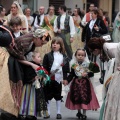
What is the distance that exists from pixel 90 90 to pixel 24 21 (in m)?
3.26

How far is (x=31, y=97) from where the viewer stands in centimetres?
729

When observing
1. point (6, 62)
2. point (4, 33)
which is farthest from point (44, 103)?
point (4, 33)

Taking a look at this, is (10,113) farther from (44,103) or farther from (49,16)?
(49,16)

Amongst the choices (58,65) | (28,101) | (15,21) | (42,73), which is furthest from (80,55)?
(28,101)

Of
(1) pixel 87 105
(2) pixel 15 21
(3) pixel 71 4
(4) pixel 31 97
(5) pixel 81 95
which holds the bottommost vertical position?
(1) pixel 87 105

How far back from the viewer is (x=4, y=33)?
576 centimetres

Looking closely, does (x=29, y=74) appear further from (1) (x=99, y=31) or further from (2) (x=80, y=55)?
(1) (x=99, y=31)

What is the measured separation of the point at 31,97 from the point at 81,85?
1.15 m

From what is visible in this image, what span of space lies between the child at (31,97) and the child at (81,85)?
895 mm

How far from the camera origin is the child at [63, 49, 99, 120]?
26.7 ft

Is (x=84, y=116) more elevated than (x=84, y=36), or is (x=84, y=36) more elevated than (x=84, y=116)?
(x=84, y=36)

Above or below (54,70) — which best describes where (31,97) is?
below

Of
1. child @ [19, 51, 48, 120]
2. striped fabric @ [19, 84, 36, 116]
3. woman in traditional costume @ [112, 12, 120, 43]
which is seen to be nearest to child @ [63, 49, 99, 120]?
child @ [19, 51, 48, 120]

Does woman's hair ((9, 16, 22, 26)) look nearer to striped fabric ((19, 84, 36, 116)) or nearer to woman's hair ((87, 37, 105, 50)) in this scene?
striped fabric ((19, 84, 36, 116))
